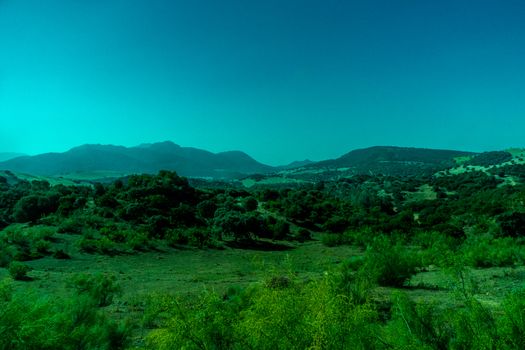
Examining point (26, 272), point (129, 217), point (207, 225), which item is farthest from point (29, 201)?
point (26, 272)

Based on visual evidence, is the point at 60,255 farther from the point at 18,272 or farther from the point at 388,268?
the point at 388,268

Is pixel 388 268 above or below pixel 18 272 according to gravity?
above

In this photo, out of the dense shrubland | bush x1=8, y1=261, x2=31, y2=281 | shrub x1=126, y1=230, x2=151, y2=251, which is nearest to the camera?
the dense shrubland

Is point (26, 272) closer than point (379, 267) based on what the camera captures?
No

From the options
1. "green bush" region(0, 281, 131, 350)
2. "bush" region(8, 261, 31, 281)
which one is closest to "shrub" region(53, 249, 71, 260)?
"bush" region(8, 261, 31, 281)

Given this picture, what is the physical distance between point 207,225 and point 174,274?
2371 cm

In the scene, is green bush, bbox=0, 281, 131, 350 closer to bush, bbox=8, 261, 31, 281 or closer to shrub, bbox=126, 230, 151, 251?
bush, bbox=8, 261, 31, 281

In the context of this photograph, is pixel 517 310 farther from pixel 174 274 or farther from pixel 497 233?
pixel 497 233

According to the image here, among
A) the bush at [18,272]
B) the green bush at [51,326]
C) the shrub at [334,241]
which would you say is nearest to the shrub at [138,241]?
the bush at [18,272]

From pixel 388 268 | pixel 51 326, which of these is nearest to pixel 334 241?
pixel 388 268

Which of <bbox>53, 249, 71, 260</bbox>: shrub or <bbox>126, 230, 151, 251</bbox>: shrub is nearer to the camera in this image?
<bbox>53, 249, 71, 260</bbox>: shrub

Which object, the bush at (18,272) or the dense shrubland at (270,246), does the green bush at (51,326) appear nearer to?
A: the dense shrubland at (270,246)

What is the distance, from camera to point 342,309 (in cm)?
680

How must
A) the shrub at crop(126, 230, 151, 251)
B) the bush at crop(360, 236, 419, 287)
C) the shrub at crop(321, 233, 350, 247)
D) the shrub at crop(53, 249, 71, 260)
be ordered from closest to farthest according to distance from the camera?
1. the bush at crop(360, 236, 419, 287)
2. the shrub at crop(53, 249, 71, 260)
3. the shrub at crop(126, 230, 151, 251)
4. the shrub at crop(321, 233, 350, 247)
